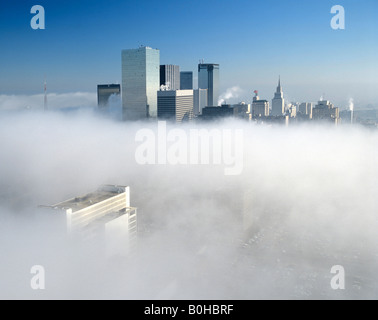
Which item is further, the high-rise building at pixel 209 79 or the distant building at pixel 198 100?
the high-rise building at pixel 209 79

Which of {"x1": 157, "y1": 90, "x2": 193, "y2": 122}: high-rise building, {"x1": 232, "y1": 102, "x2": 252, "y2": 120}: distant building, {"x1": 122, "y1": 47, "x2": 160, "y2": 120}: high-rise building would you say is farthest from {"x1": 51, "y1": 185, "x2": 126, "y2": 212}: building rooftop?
{"x1": 122, "y1": 47, "x2": 160, "y2": 120}: high-rise building

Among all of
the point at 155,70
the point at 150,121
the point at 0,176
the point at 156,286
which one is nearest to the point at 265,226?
the point at 156,286

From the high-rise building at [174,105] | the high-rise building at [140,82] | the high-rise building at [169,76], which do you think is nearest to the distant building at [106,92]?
the high-rise building at [140,82]

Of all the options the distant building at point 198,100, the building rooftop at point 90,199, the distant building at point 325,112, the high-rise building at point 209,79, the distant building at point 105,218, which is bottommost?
the distant building at point 105,218

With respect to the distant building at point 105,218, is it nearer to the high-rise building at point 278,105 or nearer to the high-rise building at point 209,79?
the high-rise building at point 278,105

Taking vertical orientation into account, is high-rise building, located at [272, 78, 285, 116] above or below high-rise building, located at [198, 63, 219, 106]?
below

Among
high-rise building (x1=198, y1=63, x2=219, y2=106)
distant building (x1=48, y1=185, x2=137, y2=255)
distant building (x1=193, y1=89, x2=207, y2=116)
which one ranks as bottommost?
distant building (x1=48, y1=185, x2=137, y2=255)

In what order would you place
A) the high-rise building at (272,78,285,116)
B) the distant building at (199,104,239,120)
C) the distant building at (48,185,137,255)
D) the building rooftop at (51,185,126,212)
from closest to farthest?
the distant building at (48,185,137,255), the building rooftop at (51,185,126,212), the distant building at (199,104,239,120), the high-rise building at (272,78,285,116)

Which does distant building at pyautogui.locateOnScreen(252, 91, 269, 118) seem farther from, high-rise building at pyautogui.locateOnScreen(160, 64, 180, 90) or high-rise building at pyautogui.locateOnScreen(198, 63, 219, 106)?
high-rise building at pyautogui.locateOnScreen(160, 64, 180, 90)
